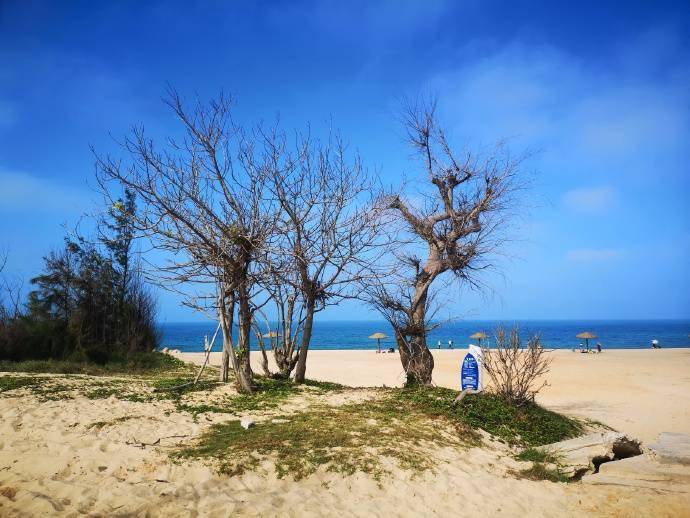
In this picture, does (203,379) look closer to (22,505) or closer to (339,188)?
(339,188)

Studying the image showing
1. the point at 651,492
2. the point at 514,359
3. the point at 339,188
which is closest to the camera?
the point at 651,492

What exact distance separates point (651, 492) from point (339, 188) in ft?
26.6

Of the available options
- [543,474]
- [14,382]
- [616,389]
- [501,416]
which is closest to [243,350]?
[14,382]

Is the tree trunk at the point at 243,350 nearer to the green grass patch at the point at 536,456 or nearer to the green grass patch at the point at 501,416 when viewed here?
the green grass patch at the point at 501,416

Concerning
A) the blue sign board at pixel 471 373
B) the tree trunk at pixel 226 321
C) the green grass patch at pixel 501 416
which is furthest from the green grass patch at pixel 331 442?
the tree trunk at pixel 226 321

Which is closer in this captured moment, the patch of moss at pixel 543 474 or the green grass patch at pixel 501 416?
the patch of moss at pixel 543 474

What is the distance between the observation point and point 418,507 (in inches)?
206

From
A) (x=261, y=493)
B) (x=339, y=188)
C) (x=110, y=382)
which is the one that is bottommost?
(x=261, y=493)

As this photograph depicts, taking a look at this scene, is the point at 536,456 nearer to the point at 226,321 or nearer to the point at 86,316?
the point at 226,321

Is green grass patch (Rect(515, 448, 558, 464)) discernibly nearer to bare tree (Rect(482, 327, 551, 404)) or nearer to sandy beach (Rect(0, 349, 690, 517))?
sandy beach (Rect(0, 349, 690, 517))

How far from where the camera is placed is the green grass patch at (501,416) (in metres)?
8.09

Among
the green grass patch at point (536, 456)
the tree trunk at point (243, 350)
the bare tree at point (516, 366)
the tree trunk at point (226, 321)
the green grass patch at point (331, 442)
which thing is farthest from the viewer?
the tree trunk at point (226, 321)

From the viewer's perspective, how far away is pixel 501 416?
338 inches

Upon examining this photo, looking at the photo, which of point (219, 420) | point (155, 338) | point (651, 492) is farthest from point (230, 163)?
point (155, 338)
